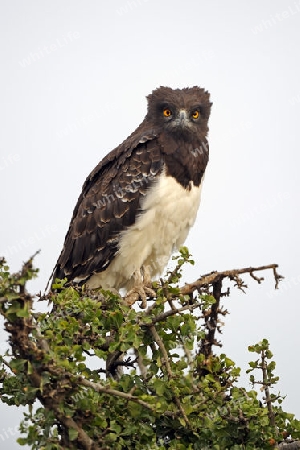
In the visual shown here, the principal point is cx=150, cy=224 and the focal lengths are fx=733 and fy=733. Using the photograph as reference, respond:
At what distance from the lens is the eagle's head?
31.1ft

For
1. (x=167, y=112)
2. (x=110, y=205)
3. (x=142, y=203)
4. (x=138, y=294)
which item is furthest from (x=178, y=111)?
(x=138, y=294)

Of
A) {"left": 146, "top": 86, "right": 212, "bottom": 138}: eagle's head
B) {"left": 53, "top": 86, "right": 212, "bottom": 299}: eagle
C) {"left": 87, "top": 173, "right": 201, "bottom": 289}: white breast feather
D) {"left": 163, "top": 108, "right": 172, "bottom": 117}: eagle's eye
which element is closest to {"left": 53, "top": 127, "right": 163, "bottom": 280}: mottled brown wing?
{"left": 53, "top": 86, "right": 212, "bottom": 299}: eagle

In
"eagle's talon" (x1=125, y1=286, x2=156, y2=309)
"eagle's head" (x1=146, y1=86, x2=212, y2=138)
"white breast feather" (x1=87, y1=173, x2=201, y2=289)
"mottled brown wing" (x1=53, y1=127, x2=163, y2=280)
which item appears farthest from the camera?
"eagle's head" (x1=146, y1=86, x2=212, y2=138)

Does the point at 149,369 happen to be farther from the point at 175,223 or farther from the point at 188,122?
the point at 188,122

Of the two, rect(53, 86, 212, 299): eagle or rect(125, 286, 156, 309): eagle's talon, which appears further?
rect(53, 86, 212, 299): eagle

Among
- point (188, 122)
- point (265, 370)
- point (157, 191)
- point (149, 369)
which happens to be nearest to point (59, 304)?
point (149, 369)

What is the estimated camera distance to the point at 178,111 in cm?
962

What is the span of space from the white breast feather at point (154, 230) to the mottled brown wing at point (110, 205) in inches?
4.9

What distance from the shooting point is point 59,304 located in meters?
5.68

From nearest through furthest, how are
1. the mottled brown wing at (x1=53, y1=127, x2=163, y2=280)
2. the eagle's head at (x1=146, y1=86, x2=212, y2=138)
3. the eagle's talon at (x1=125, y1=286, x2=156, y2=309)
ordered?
the eagle's talon at (x1=125, y1=286, x2=156, y2=309) → the mottled brown wing at (x1=53, y1=127, x2=163, y2=280) → the eagle's head at (x1=146, y1=86, x2=212, y2=138)

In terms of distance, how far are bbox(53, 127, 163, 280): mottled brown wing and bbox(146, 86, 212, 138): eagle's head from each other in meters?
0.32

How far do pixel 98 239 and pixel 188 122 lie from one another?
191cm

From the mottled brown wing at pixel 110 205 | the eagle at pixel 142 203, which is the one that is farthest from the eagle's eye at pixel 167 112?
the mottled brown wing at pixel 110 205

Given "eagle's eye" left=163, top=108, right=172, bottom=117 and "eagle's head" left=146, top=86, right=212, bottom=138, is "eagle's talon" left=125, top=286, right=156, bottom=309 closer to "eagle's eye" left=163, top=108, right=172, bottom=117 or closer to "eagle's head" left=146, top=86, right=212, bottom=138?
"eagle's head" left=146, top=86, right=212, bottom=138
